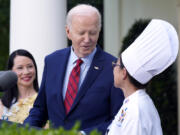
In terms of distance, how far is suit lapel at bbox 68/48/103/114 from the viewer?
Result: 409 centimetres

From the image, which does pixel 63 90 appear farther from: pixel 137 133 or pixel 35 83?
pixel 35 83

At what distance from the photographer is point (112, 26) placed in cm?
1052

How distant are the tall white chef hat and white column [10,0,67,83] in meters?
3.04

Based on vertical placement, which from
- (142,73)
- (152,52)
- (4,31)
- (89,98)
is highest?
(152,52)

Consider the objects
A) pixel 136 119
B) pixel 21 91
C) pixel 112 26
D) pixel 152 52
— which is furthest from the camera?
pixel 112 26

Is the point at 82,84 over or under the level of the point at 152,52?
under

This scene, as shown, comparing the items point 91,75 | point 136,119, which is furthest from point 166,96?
point 136,119

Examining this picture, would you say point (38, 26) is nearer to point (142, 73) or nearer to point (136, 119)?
point (142, 73)

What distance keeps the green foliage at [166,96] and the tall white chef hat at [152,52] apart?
537 centimetres

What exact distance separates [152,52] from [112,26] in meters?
6.84

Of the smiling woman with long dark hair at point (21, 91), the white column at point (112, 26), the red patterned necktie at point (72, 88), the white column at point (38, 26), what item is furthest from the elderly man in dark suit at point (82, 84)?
the white column at point (112, 26)

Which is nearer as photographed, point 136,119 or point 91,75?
point 136,119

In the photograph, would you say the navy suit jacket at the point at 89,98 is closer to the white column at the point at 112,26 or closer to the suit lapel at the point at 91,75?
the suit lapel at the point at 91,75

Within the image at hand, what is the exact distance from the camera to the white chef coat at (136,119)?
3.59 meters
